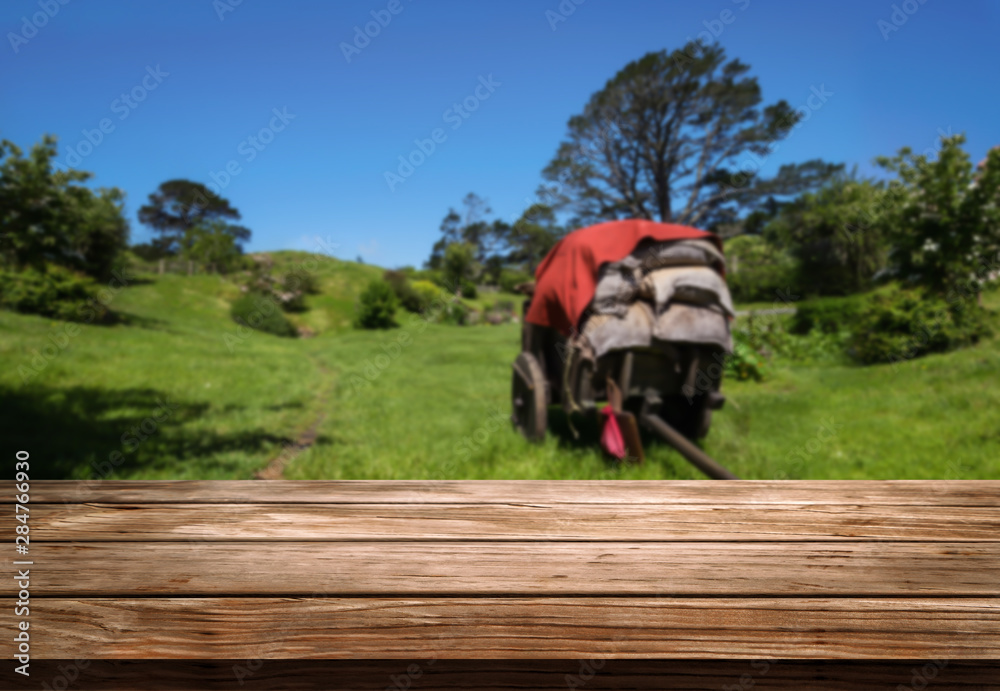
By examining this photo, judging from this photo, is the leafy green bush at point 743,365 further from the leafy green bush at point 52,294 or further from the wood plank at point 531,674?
the leafy green bush at point 52,294

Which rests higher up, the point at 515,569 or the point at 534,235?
the point at 534,235

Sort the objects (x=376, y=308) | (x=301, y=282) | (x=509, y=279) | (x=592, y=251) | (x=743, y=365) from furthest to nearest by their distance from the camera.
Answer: (x=509, y=279), (x=301, y=282), (x=376, y=308), (x=743, y=365), (x=592, y=251)

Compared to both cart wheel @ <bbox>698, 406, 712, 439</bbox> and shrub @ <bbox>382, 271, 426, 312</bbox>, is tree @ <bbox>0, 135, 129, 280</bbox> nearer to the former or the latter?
cart wheel @ <bbox>698, 406, 712, 439</bbox>

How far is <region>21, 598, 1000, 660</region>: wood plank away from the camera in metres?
0.92

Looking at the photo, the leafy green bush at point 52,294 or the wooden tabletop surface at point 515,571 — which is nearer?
the wooden tabletop surface at point 515,571

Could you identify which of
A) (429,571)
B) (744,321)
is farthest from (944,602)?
(744,321)

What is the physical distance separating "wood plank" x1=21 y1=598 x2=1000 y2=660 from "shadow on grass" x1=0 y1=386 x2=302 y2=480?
17.4 feet

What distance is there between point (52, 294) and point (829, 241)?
2903cm

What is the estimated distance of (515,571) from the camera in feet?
3.59

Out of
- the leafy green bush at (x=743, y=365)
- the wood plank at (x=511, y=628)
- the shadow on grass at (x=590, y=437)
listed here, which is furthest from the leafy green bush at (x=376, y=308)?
the wood plank at (x=511, y=628)

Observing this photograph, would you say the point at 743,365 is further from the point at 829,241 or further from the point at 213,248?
the point at 213,248

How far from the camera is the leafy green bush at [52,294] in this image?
14.7 metres

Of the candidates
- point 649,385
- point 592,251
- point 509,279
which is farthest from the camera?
point 509,279

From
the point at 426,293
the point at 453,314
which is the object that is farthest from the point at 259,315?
the point at 426,293
